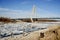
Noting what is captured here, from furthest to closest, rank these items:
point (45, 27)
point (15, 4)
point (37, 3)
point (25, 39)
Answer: point (45, 27) → point (37, 3) → point (15, 4) → point (25, 39)

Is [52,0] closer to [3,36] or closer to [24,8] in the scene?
[24,8]

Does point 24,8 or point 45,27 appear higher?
point 24,8

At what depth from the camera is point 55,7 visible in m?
2.05

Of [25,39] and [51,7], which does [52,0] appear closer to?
[51,7]

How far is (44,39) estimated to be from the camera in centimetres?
175

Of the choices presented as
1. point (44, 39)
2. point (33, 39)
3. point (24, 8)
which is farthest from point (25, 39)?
point (24, 8)

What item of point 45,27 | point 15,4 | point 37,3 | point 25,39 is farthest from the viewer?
point 45,27

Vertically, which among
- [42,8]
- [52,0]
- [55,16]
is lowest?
[55,16]

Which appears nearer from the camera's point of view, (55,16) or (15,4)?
(15,4)

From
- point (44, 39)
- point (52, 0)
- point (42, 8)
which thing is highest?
point (52, 0)

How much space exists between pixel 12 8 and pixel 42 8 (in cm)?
53

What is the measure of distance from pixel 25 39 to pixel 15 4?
61cm

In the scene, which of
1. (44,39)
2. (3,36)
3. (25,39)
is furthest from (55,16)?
(3,36)

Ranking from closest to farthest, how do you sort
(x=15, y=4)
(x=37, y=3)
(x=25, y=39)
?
(x=25, y=39) < (x=15, y=4) < (x=37, y=3)
